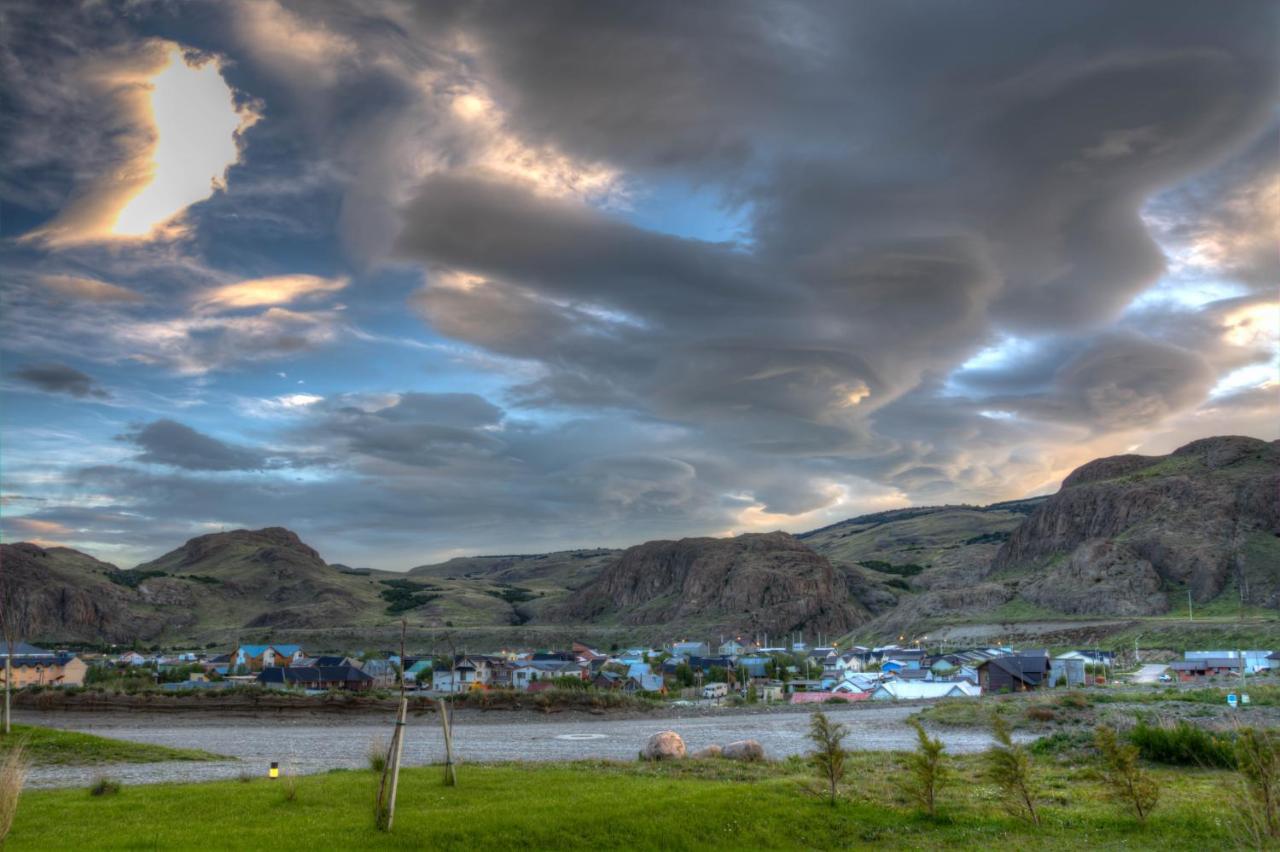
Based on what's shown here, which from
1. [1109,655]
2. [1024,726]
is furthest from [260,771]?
[1109,655]

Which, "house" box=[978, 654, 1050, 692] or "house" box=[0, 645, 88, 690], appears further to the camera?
"house" box=[0, 645, 88, 690]

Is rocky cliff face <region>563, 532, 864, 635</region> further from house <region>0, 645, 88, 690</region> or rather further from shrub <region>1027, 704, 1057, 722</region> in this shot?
shrub <region>1027, 704, 1057, 722</region>

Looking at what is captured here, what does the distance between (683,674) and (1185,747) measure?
76156 millimetres

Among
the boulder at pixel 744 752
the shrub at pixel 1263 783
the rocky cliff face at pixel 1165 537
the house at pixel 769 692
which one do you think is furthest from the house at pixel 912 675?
the shrub at pixel 1263 783

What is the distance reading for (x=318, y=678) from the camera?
3649 inches

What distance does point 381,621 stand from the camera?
195 meters

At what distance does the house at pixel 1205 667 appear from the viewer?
87.3 meters

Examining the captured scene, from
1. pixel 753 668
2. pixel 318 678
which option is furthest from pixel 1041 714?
pixel 318 678

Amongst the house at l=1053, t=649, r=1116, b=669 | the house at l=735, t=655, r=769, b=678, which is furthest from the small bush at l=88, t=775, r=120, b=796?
the house at l=735, t=655, r=769, b=678

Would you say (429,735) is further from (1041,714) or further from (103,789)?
(1041,714)

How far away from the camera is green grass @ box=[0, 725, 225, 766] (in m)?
34.3

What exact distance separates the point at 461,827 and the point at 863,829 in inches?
319

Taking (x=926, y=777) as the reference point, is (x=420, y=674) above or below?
below

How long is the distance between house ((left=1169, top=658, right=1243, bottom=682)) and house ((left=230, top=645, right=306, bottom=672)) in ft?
325
